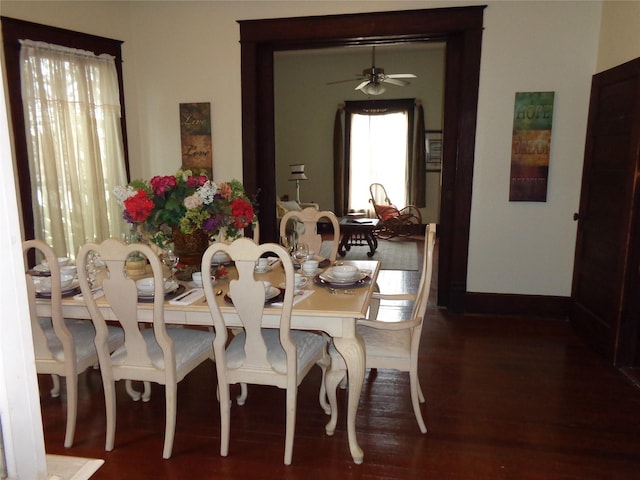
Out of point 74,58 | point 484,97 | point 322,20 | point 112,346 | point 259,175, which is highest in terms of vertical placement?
point 322,20

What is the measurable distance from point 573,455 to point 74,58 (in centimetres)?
447

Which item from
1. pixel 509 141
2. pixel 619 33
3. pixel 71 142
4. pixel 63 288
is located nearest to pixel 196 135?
pixel 71 142

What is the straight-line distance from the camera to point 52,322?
7.27ft

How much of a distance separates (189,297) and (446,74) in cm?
296

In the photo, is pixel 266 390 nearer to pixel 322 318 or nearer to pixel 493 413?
pixel 322 318

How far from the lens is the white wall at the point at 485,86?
12.1ft

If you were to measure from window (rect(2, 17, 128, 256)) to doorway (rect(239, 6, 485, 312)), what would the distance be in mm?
1224

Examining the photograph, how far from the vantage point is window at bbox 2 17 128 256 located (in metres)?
3.60

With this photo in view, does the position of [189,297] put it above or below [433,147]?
below

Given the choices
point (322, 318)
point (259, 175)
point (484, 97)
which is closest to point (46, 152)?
point (259, 175)

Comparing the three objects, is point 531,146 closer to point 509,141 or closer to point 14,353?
point 509,141

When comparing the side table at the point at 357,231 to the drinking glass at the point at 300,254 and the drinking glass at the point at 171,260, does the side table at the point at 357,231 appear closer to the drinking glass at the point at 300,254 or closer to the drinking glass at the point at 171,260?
the drinking glass at the point at 300,254

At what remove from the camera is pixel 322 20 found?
13.3 ft

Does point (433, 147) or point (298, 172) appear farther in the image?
point (433, 147)
